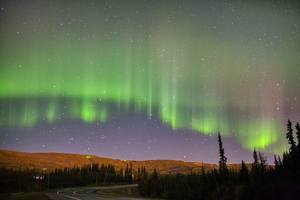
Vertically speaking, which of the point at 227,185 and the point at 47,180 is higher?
the point at 227,185

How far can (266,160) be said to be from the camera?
71.4 metres

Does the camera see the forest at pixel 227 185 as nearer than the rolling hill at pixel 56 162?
Yes

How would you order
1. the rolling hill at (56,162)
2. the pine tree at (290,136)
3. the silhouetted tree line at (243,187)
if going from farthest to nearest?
the rolling hill at (56,162), the pine tree at (290,136), the silhouetted tree line at (243,187)

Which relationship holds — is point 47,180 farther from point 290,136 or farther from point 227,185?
point 290,136

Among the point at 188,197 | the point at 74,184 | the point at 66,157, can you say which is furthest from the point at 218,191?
the point at 66,157

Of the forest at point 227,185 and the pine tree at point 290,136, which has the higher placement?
the pine tree at point 290,136

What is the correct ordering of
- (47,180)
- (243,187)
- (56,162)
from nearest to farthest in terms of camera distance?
(243,187) → (47,180) → (56,162)

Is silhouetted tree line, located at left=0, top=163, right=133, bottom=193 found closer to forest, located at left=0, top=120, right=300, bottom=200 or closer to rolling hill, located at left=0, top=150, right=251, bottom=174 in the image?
forest, located at left=0, top=120, right=300, bottom=200

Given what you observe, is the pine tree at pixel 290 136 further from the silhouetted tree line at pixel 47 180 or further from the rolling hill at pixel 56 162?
the rolling hill at pixel 56 162

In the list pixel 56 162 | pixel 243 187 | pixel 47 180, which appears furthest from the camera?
pixel 56 162

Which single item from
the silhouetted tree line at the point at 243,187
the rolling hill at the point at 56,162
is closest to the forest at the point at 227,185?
the silhouetted tree line at the point at 243,187

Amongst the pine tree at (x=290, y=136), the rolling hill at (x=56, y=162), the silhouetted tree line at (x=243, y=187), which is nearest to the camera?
the silhouetted tree line at (x=243, y=187)

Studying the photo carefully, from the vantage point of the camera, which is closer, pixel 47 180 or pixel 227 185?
pixel 227 185

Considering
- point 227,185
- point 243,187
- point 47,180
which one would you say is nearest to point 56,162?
point 47,180
